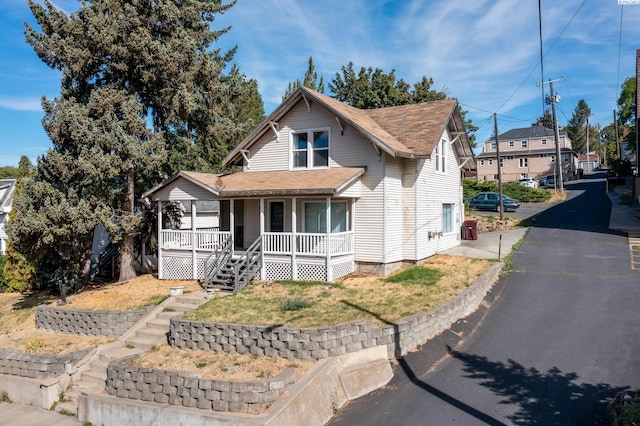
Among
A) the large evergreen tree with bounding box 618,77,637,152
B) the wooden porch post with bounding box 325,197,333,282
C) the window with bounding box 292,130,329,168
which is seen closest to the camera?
the wooden porch post with bounding box 325,197,333,282

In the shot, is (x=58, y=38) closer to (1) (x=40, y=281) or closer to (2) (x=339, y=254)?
(1) (x=40, y=281)

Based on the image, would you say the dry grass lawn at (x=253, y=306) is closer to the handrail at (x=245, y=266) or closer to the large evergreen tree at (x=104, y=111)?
the handrail at (x=245, y=266)

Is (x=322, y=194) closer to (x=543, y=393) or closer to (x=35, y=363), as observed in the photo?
(x=543, y=393)

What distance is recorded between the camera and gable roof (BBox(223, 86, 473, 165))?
16.4 meters

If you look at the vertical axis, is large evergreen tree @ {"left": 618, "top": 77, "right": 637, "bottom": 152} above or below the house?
above

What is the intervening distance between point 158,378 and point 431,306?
24.1 ft

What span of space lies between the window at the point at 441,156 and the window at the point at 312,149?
5.64m

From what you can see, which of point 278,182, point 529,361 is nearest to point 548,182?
point 278,182

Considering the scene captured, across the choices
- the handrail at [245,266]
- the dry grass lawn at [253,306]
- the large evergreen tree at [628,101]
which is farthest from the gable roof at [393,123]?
the large evergreen tree at [628,101]

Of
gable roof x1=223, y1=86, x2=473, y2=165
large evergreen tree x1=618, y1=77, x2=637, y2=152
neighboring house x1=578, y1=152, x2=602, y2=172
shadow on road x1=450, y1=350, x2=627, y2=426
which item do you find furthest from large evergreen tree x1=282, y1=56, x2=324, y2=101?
neighboring house x1=578, y1=152, x2=602, y2=172

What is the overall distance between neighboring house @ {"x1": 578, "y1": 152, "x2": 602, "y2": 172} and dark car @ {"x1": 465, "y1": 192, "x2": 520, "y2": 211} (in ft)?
206

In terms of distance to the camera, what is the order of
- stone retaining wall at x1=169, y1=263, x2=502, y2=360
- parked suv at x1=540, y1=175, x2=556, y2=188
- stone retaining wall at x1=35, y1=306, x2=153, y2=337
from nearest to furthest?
stone retaining wall at x1=169, y1=263, x2=502, y2=360 → stone retaining wall at x1=35, y1=306, x2=153, y2=337 → parked suv at x1=540, y1=175, x2=556, y2=188

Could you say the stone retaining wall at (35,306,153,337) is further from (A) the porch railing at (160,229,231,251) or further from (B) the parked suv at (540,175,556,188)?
(B) the parked suv at (540,175,556,188)

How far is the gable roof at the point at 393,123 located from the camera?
1642 cm
